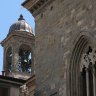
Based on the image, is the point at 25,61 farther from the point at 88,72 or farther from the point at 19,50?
the point at 88,72

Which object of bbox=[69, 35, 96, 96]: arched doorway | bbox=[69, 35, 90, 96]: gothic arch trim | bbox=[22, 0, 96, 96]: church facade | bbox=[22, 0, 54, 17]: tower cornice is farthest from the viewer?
bbox=[22, 0, 54, 17]: tower cornice

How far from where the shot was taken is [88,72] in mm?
16609

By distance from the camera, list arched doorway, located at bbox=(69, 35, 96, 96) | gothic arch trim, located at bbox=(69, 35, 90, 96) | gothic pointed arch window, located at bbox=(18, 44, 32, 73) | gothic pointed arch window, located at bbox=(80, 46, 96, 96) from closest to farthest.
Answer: gothic pointed arch window, located at bbox=(80, 46, 96, 96), arched doorway, located at bbox=(69, 35, 96, 96), gothic arch trim, located at bbox=(69, 35, 90, 96), gothic pointed arch window, located at bbox=(18, 44, 32, 73)

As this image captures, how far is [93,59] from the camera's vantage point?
16.5m

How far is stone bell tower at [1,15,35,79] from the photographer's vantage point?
35.0 meters

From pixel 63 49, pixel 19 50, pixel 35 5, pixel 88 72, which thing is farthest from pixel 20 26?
pixel 88 72

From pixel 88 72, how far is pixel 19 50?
1942 centimetres

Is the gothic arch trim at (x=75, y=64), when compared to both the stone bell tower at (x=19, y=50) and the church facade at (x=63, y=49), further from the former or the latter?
the stone bell tower at (x=19, y=50)

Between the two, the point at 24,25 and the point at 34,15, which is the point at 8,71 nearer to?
the point at 24,25

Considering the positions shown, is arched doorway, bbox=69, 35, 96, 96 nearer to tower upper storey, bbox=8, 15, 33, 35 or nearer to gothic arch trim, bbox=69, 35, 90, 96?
gothic arch trim, bbox=69, 35, 90, 96

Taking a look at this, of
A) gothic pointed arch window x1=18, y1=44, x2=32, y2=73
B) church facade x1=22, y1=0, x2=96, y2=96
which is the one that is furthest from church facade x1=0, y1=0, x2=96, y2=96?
gothic pointed arch window x1=18, y1=44, x2=32, y2=73

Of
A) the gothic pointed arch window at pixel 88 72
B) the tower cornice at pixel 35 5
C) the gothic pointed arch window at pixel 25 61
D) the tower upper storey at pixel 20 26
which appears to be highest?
the tower upper storey at pixel 20 26

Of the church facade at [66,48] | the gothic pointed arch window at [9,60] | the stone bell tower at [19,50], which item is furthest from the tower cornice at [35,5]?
the gothic pointed arch window at [9,60]

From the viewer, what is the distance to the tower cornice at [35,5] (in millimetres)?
19417
